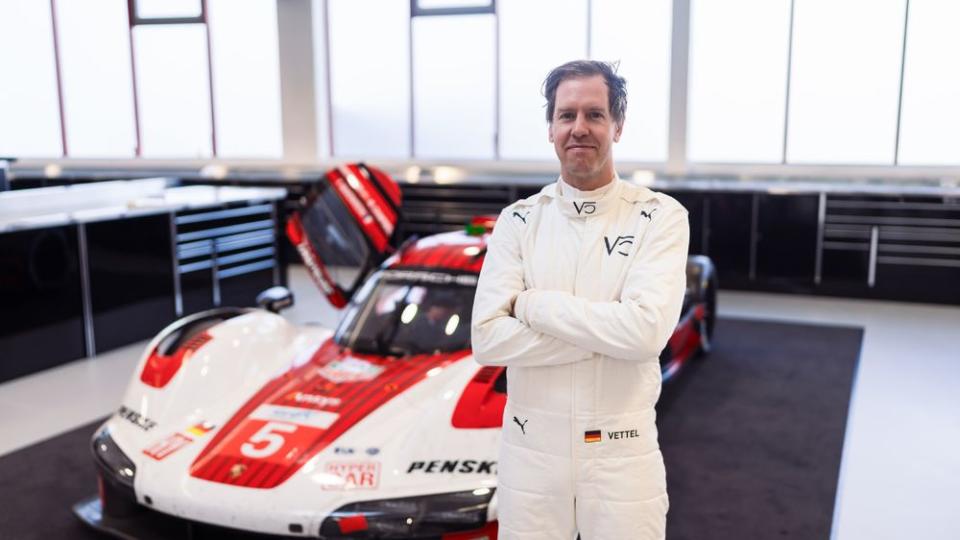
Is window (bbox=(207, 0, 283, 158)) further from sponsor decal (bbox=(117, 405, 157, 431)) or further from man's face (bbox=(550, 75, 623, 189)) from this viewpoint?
man's face (bbox=(550, 75, 623, 189))

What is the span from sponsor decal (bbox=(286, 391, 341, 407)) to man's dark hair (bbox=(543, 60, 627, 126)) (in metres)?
1.49

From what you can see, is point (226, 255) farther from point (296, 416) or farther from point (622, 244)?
point (622, 244)

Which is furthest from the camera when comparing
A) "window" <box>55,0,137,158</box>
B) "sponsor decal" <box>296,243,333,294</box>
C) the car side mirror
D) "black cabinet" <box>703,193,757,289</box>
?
"window" <box>55,0,137,158</box>

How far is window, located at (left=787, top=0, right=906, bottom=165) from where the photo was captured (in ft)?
24.4

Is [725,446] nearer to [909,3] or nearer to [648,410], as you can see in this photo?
[648,410]

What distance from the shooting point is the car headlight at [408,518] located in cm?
246

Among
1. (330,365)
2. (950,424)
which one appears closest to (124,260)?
(330,365)

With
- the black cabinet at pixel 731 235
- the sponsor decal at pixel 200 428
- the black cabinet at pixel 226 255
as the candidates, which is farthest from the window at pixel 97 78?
the sponsor decal at pixel 200 428

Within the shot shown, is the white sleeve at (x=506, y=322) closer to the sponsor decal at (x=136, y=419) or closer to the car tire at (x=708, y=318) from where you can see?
the sponsor decal at (x=136, y=419)

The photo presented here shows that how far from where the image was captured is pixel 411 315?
3.49 m

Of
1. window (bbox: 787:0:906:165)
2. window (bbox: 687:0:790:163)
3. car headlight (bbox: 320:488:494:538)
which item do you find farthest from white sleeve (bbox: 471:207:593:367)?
window (bbox: 787:0:906:165)

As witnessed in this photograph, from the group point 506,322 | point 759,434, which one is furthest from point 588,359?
point 759,434

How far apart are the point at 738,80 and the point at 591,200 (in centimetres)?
664

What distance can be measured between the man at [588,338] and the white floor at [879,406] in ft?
5.31
